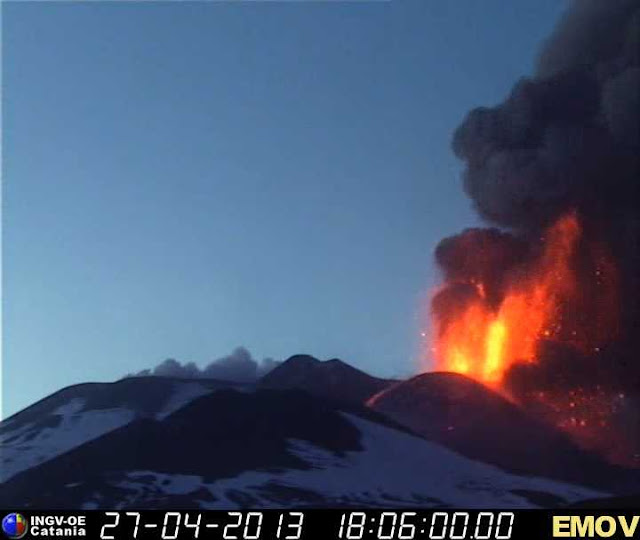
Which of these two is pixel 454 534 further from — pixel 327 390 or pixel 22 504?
pixel 327 390

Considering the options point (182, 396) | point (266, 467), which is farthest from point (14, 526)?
point (182, 396)

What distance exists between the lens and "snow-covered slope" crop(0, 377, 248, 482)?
301 feet

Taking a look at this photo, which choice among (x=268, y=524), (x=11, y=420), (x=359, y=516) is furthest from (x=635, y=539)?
(x=11, y=420)

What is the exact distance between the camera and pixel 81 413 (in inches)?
3976

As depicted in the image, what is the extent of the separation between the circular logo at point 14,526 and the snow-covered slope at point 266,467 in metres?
28.1

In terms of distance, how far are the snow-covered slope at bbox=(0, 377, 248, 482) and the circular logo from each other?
43927 mm

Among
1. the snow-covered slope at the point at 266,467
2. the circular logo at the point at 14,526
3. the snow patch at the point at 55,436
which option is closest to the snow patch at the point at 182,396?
the snow-covered slope at the point at 266,467

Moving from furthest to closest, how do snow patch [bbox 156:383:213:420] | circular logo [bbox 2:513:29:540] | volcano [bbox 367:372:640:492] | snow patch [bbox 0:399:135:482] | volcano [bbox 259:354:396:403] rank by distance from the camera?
volcano [bbox 259:354:396:403]
snow patch [bbox 156:383:213:420]
snow patch [bbox 0:399:135:482]
volcano [bbox 367:372:640:492]
circular logo [bbox 2:513:29:540]

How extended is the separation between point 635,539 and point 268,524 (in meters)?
17.6

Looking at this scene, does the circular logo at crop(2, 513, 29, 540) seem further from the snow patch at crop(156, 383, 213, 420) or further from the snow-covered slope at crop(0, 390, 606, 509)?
the snow patch at crop(156, 383, 213, 420)
